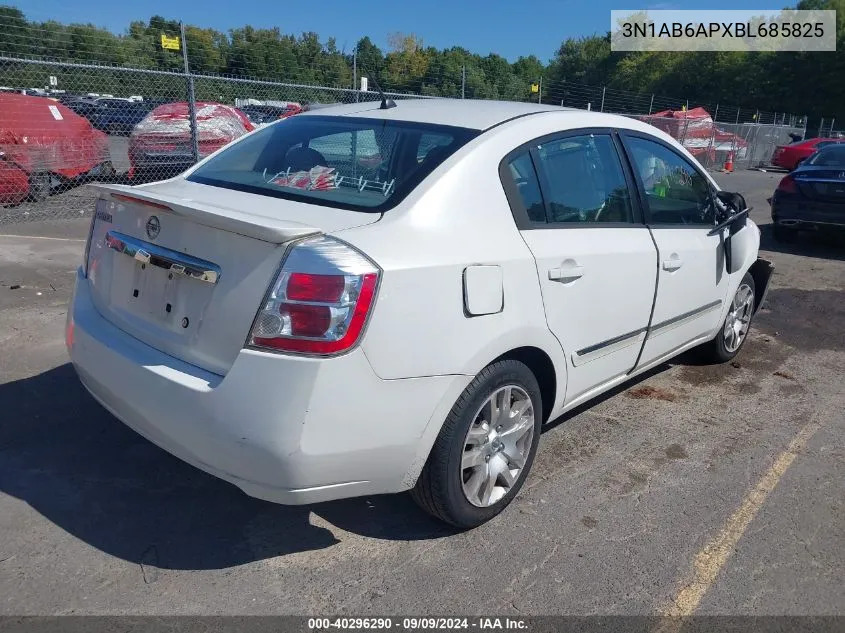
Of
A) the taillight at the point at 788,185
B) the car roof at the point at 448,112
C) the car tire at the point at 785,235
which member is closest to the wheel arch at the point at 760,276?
the car roof at the point at 448,112

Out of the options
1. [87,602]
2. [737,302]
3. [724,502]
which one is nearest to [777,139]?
[737,302]

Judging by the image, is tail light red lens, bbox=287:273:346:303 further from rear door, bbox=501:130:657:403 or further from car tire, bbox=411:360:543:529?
rear door, bbox=501:130:657:403

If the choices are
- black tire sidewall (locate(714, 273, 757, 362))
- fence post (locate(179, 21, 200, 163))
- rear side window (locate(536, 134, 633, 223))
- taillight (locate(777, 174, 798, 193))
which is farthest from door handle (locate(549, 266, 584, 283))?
taillight (locate(777, 174, 798, 193))

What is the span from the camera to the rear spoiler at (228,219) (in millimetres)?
2309

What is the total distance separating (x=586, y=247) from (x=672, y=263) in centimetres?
85

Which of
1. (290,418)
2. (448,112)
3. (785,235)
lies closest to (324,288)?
(290,418)

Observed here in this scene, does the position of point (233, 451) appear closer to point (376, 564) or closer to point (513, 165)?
point (376, 564)

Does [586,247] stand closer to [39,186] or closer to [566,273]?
[566,273]

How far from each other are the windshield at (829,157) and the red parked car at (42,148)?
33.9ft

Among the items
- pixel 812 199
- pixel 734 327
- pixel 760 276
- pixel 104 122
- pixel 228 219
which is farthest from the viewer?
pixel 104 122

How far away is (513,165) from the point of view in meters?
2.97

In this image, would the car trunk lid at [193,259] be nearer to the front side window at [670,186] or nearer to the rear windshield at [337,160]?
the rear windshield at [337,160]

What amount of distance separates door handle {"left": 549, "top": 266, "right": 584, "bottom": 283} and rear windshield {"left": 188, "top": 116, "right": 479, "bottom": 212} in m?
0.66

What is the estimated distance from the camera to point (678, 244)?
381 cm
